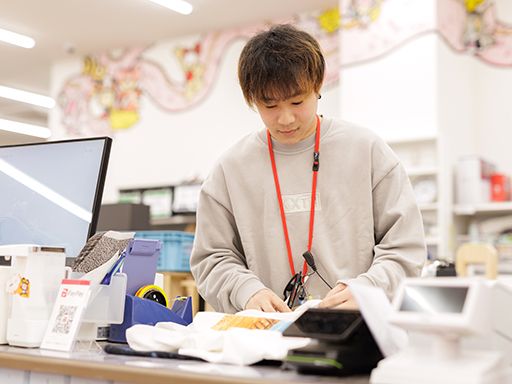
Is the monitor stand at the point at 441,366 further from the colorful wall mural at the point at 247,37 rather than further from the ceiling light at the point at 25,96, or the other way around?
the ceiling light at the point at 25,96

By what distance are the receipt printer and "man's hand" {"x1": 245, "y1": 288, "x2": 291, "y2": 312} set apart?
0.43 m

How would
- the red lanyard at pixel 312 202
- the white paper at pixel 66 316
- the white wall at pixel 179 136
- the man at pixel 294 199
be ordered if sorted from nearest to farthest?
the white paper at pixel 66 316, the man at pixel 294 199, the red lanyard at pixel 312 202, the white wall at pixel 179 136

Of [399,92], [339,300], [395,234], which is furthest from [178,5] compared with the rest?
[339,300]

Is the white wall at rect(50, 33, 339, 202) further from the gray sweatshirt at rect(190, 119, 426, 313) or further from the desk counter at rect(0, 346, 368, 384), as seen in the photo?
the desk counter at rect(0, 346, 368, 384)

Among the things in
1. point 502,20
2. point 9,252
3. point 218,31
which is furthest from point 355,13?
point 9,252

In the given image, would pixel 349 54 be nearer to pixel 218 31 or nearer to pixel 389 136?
pixel 389 136

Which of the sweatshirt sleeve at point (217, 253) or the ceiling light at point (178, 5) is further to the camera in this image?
the ceiling light at point (178, 5)

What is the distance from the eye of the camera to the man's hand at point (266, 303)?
5.03 ft

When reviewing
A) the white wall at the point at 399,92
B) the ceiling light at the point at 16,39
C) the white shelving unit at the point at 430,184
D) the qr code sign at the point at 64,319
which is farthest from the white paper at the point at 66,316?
the ceiling light at the point at 16,39

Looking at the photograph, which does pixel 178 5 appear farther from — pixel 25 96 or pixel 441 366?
pixel 441 366

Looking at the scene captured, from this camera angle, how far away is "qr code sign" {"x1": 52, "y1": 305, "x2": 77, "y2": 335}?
140cm

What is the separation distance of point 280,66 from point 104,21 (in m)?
5.94

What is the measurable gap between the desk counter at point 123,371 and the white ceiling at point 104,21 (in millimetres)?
5726

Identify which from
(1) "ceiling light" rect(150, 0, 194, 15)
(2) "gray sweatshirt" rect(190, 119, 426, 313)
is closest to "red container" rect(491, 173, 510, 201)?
(1) "ceiling light" rect(150, 0, 194, 15)
